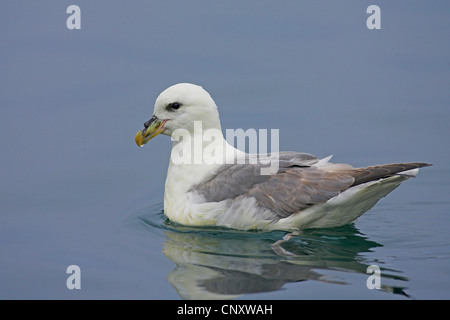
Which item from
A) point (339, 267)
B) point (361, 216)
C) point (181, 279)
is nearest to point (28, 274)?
point (181, 279)

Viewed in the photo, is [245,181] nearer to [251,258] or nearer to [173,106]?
[251,258]

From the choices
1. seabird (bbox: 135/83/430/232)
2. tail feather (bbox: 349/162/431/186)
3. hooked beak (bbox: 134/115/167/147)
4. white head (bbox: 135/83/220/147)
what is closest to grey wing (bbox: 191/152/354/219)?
seabird (bbox: 135/83/430/232)

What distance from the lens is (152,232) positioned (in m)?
8.11

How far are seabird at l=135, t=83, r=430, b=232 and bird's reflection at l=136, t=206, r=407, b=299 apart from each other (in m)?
0.14

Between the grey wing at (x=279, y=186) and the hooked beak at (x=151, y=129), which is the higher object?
the hooked beak at (x=151, y=129)

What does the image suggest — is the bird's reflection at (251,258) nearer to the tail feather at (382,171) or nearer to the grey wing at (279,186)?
the grey wing at (279,186)

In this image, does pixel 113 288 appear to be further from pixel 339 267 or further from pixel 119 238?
pixel 339 267

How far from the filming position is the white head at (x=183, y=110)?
808 centimetres

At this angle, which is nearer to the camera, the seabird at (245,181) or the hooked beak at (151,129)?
the seabird at (245,181)

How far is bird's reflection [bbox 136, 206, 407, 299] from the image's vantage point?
6.75 metres

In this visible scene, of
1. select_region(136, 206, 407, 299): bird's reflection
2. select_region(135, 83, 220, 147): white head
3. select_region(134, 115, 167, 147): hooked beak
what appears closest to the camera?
select_region(136, 206, 407, 299): bird's reflection

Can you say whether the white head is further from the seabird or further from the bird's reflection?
the bird's reflection

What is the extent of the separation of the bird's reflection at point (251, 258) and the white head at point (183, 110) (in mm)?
995

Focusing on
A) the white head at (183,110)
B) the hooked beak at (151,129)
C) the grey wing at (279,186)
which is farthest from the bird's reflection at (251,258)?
the white head at (183,110)
